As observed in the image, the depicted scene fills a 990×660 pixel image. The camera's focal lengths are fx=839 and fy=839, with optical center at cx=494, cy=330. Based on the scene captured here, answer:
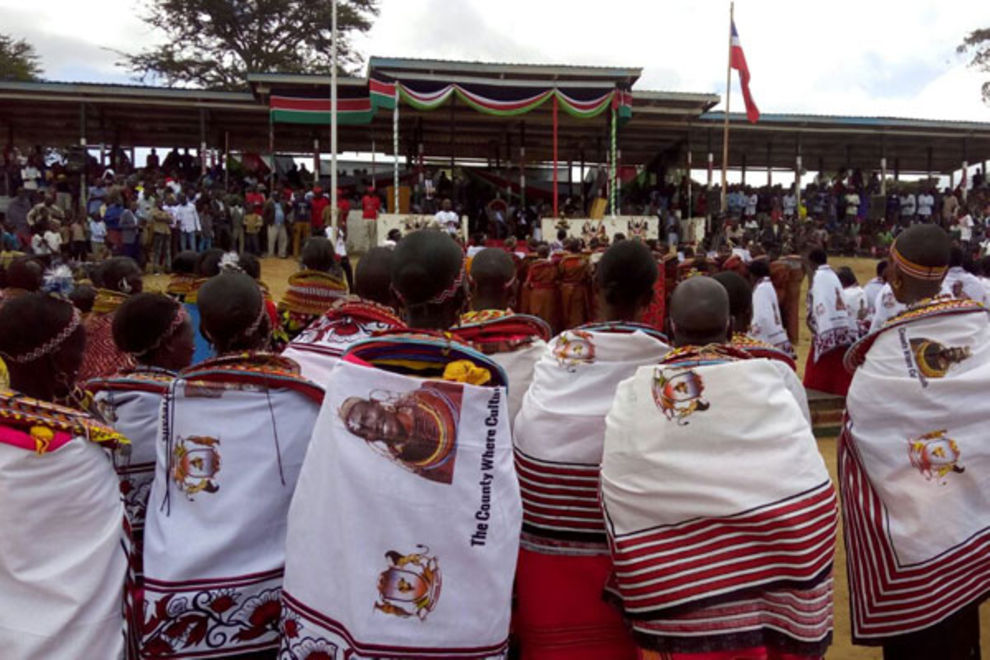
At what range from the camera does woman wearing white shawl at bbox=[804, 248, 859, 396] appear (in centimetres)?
779

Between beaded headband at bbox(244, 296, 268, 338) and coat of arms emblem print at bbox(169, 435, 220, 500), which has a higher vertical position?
beaded headband at bbox(244, 296, 268, 338)

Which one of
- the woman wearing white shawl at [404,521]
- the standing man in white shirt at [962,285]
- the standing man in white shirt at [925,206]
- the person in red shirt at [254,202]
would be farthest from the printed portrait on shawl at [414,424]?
the standing man in white shirt at [925,206]

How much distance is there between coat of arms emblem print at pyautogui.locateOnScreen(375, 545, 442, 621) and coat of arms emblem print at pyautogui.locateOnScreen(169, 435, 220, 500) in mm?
604

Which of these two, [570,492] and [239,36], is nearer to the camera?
[570,492]

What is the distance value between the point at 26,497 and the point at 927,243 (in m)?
3.21

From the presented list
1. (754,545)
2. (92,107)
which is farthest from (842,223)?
(754,545)

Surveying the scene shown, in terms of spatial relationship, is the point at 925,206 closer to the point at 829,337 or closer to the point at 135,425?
the point at 829,337

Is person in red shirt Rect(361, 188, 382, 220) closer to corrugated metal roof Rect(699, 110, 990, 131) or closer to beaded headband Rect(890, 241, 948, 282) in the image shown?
corrugated metal roof Rect(699, 110, 990, 131)

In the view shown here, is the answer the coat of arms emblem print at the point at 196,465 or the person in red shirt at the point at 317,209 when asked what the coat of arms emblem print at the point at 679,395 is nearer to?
the coat of arms emblem print at the point at 196,465

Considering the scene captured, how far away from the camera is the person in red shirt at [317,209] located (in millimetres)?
18938

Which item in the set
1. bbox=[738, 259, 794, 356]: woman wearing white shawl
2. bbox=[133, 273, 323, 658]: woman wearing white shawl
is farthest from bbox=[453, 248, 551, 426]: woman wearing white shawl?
bbox=[738, 259, 794, 356]: woman wearing white shawl

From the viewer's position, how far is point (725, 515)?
88.4 inches

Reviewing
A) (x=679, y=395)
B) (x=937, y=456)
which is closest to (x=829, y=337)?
(x=937, y=456)

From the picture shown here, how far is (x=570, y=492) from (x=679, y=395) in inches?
22.5
